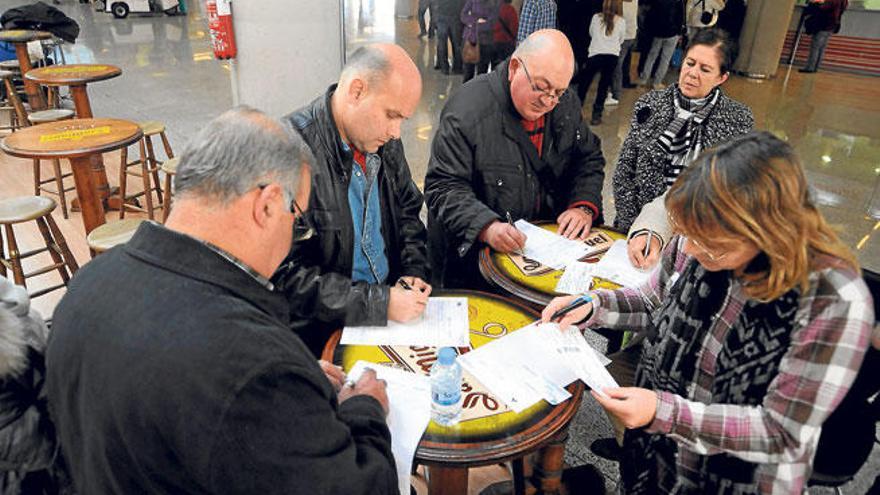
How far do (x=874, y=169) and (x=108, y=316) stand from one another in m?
7.54

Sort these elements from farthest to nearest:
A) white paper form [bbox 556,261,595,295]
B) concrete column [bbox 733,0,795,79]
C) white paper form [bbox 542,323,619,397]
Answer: concrete column [bbox 733,0,795,79] → white paper form [bbox 556,261,595,295] → white paper form [bbox 542,323,619,397]

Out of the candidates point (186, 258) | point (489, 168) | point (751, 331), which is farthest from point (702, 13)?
point (186, 258)

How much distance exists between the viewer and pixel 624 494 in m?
1.81

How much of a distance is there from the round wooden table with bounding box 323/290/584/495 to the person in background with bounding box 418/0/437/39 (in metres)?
7.85

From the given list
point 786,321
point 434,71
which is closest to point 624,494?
point 786,321

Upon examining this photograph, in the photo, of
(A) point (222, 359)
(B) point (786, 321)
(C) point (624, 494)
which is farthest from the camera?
(C) point (624, 494)

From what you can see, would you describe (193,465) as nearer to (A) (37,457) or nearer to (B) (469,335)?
(A) (37,457)

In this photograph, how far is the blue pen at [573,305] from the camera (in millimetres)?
1810

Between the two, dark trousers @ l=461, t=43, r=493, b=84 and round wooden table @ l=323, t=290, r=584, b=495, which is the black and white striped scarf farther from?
dark trousers @ l=461, t=43, r=493, b=84

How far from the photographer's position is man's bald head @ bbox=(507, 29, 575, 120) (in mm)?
2375

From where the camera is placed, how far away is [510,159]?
255cm

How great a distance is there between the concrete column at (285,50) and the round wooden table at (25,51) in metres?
A: 4.25

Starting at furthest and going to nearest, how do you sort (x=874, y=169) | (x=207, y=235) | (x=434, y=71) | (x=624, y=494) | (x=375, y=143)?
(x=434, y=71) < (x=874, y=169) < (x=375, y=143) < (x=624, y=494) < (x=207, y=235)

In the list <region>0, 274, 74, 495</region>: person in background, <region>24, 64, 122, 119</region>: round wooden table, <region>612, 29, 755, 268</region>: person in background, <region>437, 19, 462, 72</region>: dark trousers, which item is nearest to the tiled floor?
<region>437, 19, 462, 72</region>: dark trousers
